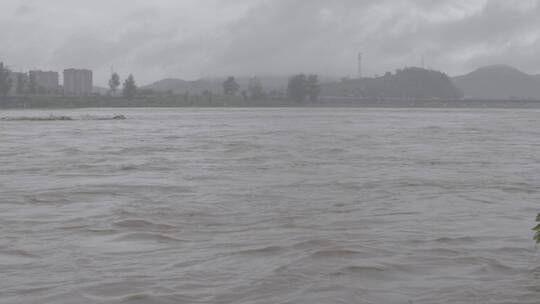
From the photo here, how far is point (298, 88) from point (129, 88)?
46084mm

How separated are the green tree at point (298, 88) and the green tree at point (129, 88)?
1695 inches

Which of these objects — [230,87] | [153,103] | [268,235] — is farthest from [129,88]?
[268,235]

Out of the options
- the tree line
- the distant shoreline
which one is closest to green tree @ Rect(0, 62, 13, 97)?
the distant shoreline

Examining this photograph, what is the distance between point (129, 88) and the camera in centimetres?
15975

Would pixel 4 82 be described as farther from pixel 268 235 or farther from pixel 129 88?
pixel 268 235

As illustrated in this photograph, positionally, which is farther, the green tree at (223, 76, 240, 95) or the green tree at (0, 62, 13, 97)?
the green tree at (223, 76, 240, 95)

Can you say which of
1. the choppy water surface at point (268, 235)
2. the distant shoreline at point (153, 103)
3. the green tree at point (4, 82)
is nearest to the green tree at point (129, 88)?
the distant shoreline at point (153, 103)

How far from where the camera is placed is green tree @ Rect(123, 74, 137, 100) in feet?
524

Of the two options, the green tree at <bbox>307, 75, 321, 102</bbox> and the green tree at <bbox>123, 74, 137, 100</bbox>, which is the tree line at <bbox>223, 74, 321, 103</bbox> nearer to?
the green tree at <bbox>307, 75, 321, 102</bbox>

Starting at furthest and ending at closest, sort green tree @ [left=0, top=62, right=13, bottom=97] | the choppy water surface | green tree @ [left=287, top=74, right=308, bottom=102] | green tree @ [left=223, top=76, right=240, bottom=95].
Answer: green tree @ [left=223, top=76, right=240, bottom=95] → green tree @ [left=287, top=74, right=308, bottom=102] → green tree @ [left=0, top=62, right=13, bottom=97] → the choppy water surface

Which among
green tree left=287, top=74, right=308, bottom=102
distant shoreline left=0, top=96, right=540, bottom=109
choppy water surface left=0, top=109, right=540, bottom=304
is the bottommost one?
choppy water surface left=0, top=109, right=540, bottom=304

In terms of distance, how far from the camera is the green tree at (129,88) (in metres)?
160

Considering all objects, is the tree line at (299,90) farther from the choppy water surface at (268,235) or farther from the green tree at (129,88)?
the choppy water surface at (268,235)

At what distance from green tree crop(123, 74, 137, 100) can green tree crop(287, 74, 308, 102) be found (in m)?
43.1
